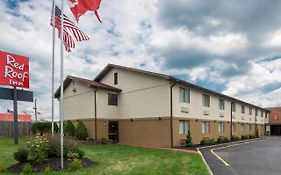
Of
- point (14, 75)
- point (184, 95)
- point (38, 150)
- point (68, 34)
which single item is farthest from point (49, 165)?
point (184, 95)

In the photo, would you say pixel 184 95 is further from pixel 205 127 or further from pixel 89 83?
pixel 89 83

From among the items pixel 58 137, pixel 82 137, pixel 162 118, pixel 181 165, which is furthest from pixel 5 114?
pixel 181 165

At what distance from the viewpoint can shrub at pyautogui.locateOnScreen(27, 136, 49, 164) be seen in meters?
12.2

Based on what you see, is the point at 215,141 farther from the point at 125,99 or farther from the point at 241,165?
the point at 241,165

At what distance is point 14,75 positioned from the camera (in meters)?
22.3

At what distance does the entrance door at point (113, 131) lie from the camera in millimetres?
28300

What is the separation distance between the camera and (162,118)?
24703 millimetres

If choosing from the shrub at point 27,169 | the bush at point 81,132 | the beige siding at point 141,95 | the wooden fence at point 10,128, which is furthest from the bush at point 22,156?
the wooden fence at point 10,128

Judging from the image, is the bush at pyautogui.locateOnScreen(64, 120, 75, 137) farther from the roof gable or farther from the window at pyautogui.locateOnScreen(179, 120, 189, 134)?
the window at pyautogui.locateOnScreen(179, 120, 189, 134)

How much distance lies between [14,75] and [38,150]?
1168 centimetres

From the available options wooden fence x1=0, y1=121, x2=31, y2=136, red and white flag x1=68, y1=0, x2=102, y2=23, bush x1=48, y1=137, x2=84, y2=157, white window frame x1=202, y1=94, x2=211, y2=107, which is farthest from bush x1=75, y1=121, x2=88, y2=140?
red and white flag x1=68, y1=0, x2=102, y2=23

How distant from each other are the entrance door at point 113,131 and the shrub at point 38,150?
15527 millimetres

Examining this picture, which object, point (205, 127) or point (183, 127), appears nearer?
point (183, 127)

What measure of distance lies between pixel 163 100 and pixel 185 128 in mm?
3574
